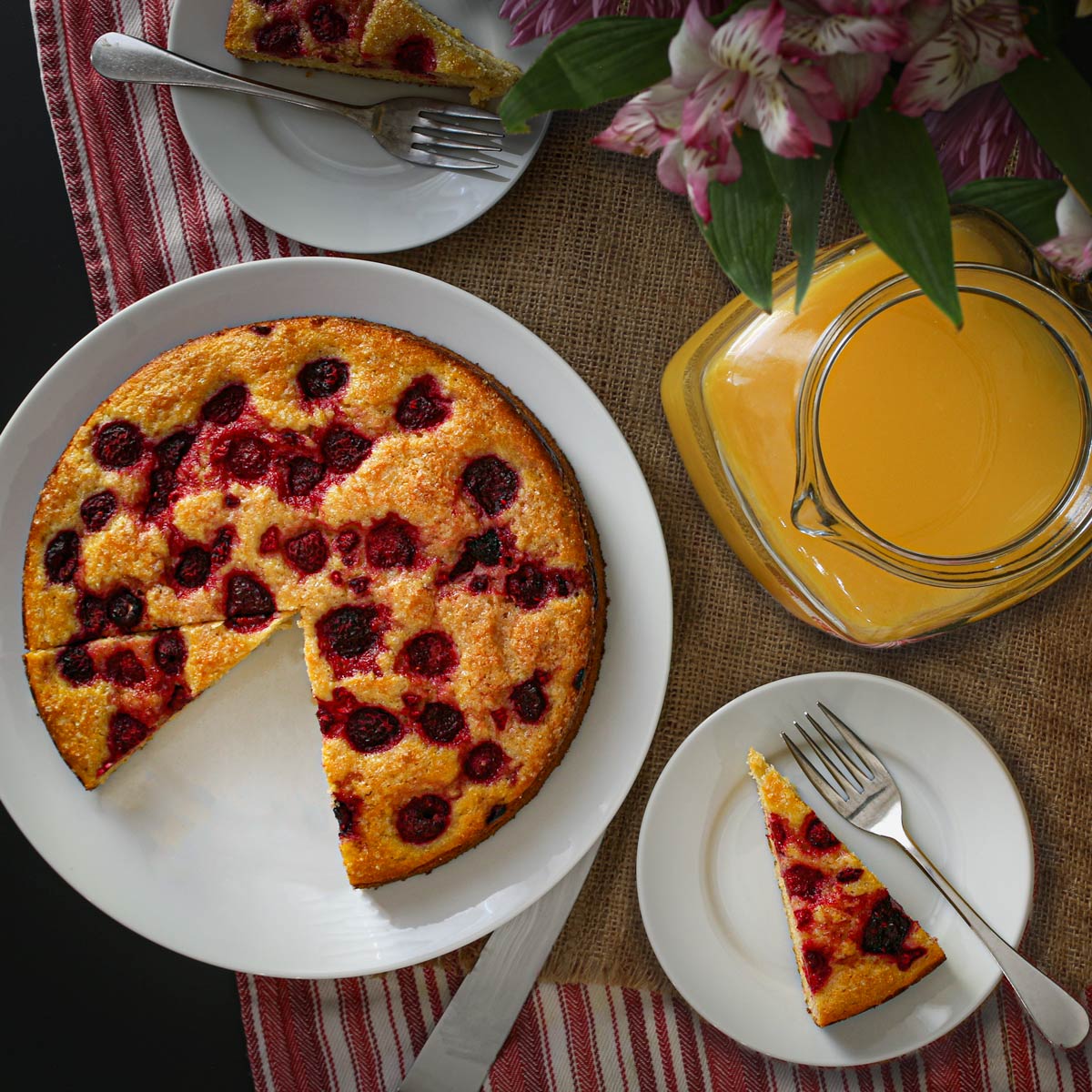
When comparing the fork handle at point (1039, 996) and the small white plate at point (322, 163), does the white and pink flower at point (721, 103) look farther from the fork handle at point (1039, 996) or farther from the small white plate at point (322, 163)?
the fork handle at point (1039, 996)

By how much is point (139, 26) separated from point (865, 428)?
2.01 metres

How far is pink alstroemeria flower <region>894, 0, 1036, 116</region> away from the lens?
1.17 meters

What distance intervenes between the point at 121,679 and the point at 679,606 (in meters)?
1.33

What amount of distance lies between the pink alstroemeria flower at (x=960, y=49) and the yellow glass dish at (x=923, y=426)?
0.55m

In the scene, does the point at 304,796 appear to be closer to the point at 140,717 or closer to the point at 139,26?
the point at 140,717

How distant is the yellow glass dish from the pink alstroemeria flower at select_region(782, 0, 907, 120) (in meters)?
0.61

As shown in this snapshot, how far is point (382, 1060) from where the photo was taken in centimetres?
265

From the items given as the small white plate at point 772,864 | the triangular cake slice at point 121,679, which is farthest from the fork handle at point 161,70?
the small white plate at point 772,864

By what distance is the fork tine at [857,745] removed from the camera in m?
2.47

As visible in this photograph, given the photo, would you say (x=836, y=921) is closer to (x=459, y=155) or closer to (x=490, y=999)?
(x=490, y=999)

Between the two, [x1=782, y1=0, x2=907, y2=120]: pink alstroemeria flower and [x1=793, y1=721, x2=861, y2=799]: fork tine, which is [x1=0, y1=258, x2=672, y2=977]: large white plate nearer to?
[x1=793, y1=721, x2=861, y2=799]: fork tine

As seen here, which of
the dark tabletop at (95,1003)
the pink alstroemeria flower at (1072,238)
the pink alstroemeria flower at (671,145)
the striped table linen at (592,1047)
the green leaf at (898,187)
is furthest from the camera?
the dark tabletop at (95,1003)

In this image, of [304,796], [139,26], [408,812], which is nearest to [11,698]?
[304,796]

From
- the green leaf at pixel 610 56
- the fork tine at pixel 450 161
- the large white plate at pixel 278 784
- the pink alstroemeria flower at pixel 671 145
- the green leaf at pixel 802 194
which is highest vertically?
the green leaf at pixel 610 56
